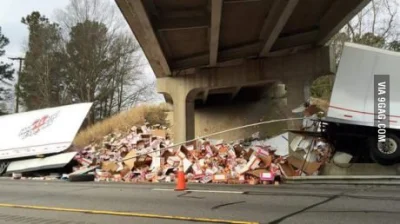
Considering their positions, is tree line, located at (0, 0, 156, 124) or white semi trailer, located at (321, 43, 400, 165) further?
tree line, located at (0, 0, 156, 124)

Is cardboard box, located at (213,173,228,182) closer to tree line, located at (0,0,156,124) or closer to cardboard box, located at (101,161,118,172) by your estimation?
cardboard box, located at (101,161,118,172)

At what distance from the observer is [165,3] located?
1573cm

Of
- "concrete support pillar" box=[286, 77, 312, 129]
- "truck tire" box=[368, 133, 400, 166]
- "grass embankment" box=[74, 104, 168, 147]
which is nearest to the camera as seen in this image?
"truck tire" box=[368, 133, 400, 166]

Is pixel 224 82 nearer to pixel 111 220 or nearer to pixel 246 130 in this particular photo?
pixel 246 130

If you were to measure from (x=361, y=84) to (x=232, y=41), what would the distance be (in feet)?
26.2

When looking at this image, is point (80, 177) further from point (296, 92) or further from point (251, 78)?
point (296, 92)

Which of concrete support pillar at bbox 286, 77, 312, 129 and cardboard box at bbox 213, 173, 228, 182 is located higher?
concrete support pillar at bbox 286, 77, 312, 129

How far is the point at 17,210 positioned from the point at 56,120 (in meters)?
14.9

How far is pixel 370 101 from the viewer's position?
14578 mm

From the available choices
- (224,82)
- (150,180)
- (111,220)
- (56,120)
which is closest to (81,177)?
(150,180)

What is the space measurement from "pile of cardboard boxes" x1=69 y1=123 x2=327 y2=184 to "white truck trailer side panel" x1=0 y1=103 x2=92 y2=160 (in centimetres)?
123

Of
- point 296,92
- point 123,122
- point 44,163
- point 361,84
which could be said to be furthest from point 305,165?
point 123,122

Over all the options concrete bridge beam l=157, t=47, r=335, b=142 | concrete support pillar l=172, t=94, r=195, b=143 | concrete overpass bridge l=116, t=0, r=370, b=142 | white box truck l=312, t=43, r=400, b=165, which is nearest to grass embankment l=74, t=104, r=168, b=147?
concrete support pillar l=172, t=94, r=195, b=143

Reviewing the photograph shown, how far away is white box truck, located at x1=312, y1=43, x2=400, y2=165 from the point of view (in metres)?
14.3
